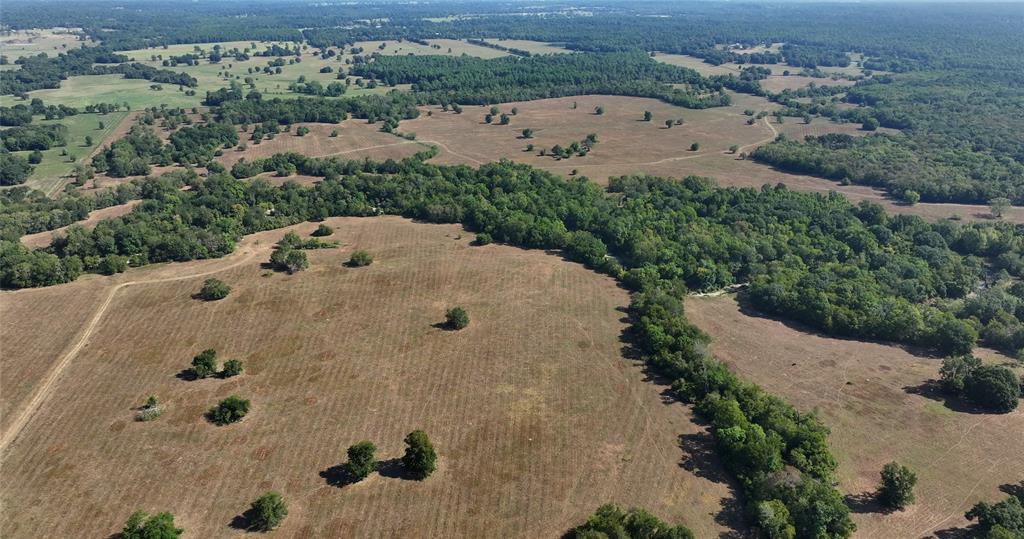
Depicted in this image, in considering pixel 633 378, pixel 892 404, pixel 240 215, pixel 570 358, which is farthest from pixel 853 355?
pixel 240 215

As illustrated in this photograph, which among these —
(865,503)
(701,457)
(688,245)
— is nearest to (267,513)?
(701,457)

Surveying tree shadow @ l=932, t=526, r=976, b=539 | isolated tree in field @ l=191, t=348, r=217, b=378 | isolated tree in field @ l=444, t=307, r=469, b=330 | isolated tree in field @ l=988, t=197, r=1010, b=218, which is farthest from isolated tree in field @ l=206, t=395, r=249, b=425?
isolated tree in field @ l=988, t=197, r=1010, b=218

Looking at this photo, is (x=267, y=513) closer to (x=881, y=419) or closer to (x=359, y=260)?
(x=359, y=260)

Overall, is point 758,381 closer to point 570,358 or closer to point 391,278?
point 570,358

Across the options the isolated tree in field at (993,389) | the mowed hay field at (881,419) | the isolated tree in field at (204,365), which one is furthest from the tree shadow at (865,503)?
the isolated tree in field at (204,365)

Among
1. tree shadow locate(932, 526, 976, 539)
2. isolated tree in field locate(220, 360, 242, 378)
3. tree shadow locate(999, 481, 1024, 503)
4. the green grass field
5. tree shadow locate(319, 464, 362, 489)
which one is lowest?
tree shadow locate(932, 526, 976, 539)

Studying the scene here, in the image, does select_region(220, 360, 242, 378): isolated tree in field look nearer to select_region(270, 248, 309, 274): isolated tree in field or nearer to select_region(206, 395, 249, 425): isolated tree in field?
select_region(206, 395, 249, 425): isolated tree in field
